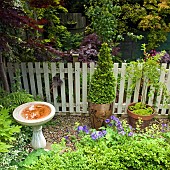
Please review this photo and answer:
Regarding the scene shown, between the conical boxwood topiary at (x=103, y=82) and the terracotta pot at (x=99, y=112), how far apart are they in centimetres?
6

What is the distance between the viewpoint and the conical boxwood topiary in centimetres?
329

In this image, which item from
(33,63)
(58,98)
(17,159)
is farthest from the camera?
(58,98)

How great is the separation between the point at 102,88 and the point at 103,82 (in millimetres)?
94

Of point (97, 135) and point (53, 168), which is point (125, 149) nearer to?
point (97, 135)

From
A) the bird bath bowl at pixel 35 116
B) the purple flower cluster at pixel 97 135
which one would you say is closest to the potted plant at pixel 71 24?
the bird bath bowl at pixel 35 116

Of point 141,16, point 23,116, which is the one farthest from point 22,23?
point 141,16

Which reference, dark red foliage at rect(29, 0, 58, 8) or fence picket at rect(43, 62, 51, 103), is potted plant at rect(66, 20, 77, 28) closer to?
fence picket at rect(43, 62, 51, 103)

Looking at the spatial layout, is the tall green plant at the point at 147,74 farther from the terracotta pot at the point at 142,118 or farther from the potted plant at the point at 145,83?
the terracotta pot at the point at 142,118

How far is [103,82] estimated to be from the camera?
3.32 m

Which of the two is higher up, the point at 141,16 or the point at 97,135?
the point at 141,16

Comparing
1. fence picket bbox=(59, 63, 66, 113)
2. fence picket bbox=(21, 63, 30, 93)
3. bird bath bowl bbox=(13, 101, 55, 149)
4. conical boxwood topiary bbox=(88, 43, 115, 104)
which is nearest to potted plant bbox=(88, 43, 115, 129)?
conical boxwood topiary bbox=(88, 43, 115, 104)

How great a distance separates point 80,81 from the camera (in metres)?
4.07

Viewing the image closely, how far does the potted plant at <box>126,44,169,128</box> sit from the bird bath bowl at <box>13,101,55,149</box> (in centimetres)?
138

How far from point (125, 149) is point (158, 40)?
4.46 meters
